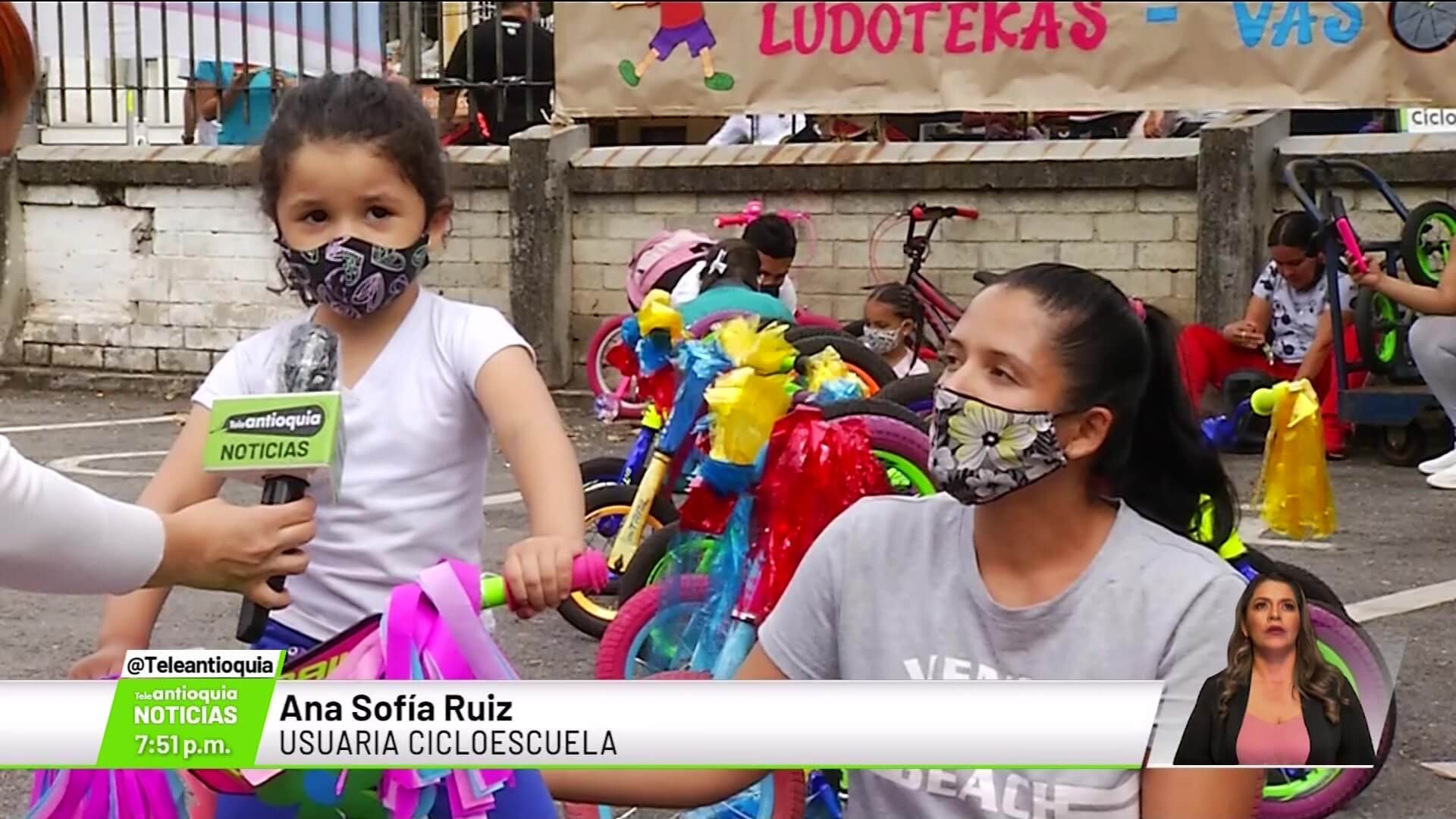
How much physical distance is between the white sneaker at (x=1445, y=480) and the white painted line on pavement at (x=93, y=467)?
5447mm

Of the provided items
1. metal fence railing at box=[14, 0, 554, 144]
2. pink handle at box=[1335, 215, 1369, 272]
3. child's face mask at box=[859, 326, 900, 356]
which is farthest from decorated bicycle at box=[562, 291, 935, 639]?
metal fence railing at box=[14, 0, 554, 144]

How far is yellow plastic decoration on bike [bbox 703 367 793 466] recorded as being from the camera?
4.61 metres

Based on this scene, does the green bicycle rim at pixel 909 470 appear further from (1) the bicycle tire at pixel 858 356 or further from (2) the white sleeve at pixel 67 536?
(2) the white sleeve at pixel 67 536

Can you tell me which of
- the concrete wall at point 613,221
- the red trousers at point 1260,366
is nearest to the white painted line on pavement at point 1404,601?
the red trousers at point 1260,366

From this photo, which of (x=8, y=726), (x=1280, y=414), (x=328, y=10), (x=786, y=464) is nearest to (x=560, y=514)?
(x=8, y=726)

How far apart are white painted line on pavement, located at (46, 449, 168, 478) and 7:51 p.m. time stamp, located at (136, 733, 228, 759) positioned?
736cm

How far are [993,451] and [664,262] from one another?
708 cm

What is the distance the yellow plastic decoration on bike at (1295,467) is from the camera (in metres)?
4.95

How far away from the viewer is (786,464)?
4.51 metres

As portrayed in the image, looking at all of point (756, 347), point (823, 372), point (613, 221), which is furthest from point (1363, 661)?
point (613, 221)

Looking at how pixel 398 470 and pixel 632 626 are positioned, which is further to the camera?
pixel 632 626

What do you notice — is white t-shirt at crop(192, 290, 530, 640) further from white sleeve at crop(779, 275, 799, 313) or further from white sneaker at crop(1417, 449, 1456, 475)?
white sneaker at crop(1417, 449, 1456, 475)

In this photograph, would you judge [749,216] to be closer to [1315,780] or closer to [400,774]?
[1315,780]

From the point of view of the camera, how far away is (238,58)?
13.6 metres
